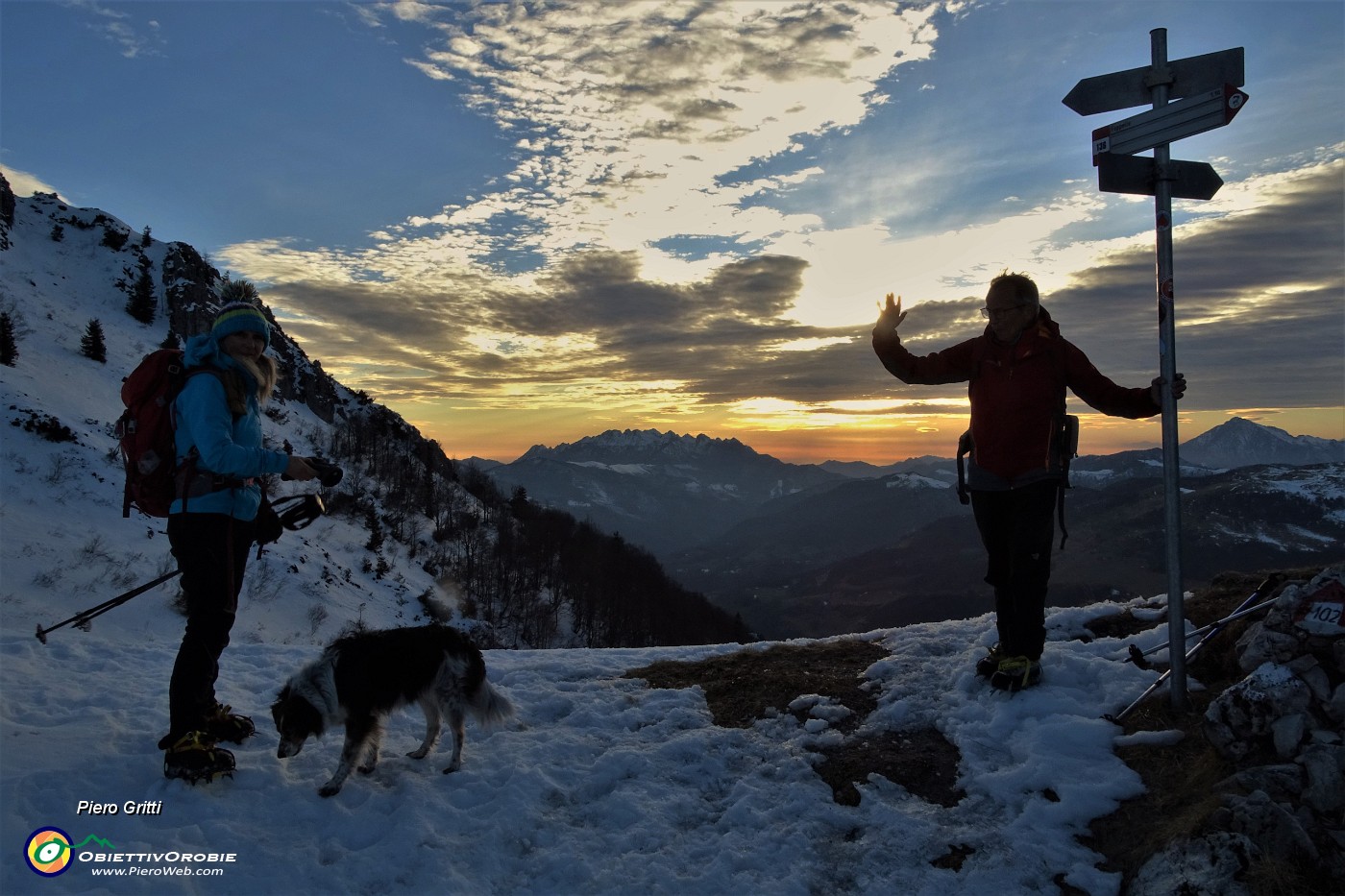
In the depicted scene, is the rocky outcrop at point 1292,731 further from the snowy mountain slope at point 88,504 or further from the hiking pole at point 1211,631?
the snowy mountain slope at point 88,504

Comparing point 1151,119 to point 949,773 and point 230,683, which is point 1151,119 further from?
point 230,683

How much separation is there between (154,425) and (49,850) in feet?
8.82

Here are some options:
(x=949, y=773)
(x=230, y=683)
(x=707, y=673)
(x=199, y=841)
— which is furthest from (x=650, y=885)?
(x=230, y=683)

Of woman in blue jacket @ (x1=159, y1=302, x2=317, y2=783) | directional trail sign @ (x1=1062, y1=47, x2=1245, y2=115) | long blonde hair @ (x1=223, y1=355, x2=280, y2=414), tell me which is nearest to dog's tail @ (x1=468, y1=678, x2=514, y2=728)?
woman in blue jacket @ (x1=159, y1=302, x2=317, y2=783)

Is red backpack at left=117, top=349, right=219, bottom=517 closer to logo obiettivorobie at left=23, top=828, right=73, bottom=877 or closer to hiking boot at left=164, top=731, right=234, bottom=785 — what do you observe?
hiking boot at left=164, top=731, right=234, bottom=785

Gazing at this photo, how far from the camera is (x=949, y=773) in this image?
532 centimetres

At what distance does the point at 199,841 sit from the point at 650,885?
293 cm

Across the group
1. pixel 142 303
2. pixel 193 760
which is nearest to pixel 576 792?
pixel 193 760

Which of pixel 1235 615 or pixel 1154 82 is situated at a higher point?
pixel 1154 82

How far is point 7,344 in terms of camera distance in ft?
99.7

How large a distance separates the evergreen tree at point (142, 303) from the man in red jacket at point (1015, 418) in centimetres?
6626

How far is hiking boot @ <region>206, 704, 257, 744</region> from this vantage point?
18.6ft

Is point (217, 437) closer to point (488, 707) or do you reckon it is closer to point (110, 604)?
point (110, 604)

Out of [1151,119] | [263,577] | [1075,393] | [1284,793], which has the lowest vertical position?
[263,577]
